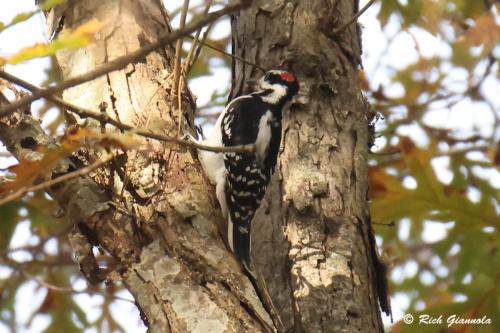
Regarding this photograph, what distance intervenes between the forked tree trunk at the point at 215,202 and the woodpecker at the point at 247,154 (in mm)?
88

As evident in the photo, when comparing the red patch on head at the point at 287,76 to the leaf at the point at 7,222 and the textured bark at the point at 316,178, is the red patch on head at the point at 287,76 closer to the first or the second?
the textured bark at the point at 316,178

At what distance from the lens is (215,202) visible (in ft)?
9.62

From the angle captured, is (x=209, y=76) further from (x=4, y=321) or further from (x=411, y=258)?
(x=411, y=258)

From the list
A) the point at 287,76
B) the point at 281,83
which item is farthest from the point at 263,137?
the point at 287,76

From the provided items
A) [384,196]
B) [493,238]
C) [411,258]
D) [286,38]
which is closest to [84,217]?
[286,38]

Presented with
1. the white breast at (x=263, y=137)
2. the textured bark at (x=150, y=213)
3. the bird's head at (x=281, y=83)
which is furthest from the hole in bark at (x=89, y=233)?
the bird's head at (x=281, y=83)

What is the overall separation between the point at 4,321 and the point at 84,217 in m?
2.79

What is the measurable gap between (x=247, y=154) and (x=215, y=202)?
1.11 m

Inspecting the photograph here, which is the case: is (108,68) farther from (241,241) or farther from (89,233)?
(241,241)

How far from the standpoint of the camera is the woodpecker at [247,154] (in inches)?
137

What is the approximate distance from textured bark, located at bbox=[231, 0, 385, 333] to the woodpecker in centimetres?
8

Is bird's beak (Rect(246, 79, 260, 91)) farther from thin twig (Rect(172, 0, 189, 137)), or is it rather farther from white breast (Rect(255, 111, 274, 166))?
thin twig (Rect(172, 0, 189, 137))

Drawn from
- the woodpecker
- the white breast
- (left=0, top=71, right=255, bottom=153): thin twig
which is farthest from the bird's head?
(left=0, top=71, right=255, bottom=153): thin twig

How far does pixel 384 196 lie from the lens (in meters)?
3.94
